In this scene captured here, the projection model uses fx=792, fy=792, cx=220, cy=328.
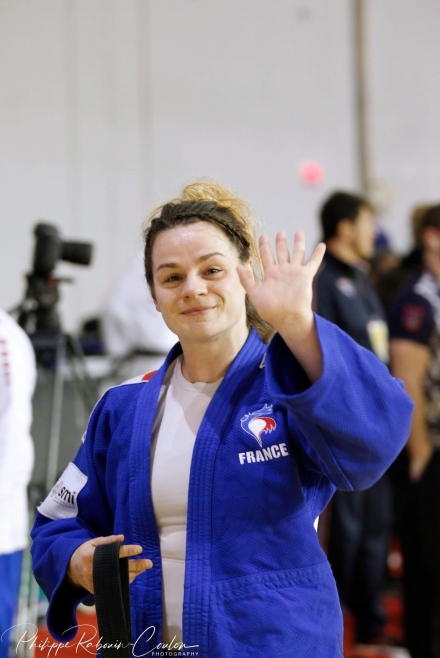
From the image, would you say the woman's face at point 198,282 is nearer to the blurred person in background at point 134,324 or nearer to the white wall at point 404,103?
the blurred person in background at point 134,324

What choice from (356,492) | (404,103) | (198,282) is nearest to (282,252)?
(198,282)

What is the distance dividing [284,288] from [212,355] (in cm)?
30

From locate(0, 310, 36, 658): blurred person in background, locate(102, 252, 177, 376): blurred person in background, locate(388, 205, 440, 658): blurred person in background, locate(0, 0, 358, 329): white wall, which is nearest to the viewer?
locate(0, 310, 36, 658): blurred person in background

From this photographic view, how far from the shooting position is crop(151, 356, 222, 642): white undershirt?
4.50 feet

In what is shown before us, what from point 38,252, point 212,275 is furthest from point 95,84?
point 212,275

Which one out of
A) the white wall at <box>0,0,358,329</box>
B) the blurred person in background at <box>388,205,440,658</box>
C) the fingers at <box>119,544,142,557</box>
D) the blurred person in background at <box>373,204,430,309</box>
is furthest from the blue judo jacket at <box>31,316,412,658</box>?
the white wall at <box>0,0,358,329</box>

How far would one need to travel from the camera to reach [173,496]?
138 centimetres

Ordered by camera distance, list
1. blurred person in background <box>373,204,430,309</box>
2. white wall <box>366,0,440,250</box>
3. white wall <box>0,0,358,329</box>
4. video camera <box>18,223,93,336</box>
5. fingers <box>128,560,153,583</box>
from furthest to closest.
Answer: white wall <box>366,0,440,250</box> < white wall <box>0,0,358,329</box> < blurred person in background <box>373,204,430,309</box> < video camera <box>18,223,93,336</box> < fingers <box>128,560,153,583</box>

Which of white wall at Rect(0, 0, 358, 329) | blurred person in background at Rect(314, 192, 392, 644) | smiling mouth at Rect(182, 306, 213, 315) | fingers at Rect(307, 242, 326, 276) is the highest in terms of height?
white wall at Rect(0, 0, 358, 329)

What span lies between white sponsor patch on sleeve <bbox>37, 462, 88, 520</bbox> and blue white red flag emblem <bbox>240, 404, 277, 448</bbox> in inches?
14.2

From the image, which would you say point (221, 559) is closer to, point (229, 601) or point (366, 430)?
point (229, 601)

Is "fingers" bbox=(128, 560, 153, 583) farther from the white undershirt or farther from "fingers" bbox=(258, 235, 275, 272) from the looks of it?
"fingers" bbox=(258, 235, 275, 272)

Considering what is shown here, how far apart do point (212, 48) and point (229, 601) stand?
5.63 meters

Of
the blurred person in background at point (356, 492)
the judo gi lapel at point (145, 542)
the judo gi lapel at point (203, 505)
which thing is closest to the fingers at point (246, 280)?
the judo gi lapel at point (203, 505)
